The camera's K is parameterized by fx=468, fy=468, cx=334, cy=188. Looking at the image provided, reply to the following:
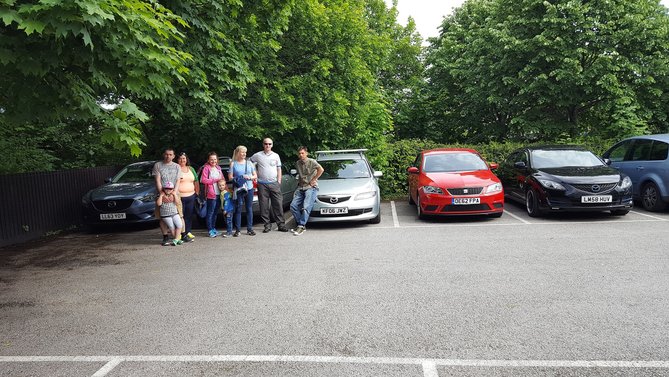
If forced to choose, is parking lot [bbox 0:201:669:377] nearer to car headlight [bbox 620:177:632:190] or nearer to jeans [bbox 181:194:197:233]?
jeans [bbox 181:194:197:233]

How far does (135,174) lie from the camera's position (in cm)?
1165

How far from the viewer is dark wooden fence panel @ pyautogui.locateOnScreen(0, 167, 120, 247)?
9516mm

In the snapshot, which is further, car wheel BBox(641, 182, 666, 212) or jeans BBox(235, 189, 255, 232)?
car wheel BBox(641, 182, 666, 212)

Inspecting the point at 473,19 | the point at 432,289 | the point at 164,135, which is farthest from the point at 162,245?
the point at 473,19

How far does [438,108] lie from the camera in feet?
83.6

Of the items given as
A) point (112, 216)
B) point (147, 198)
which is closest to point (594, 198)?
point (147, 198)

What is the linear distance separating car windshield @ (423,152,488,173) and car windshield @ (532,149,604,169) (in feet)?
4.12

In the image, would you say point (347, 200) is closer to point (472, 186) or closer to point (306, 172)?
point (306, 172)

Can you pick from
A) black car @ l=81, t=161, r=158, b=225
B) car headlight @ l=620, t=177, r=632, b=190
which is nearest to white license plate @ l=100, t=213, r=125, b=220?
black car @ l=81, t=161, r=158, b=225

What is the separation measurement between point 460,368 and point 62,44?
4.54m

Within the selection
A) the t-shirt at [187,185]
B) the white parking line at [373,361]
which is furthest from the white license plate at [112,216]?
the white parking line at [373,361]

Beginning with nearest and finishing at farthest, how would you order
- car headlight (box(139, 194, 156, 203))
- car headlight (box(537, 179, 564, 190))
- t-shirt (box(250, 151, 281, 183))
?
t-shirt (box(250, 151, 281, 183)) < car headlight (box(537, 179, 564, 190)) < car headlight (box(139, 194, 156, 203))

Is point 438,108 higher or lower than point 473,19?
lower

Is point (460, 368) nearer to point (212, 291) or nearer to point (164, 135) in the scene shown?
point (212, 291)
